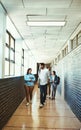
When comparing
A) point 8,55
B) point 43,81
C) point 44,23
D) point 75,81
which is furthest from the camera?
point 8,55

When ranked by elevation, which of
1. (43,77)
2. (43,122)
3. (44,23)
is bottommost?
(43,122)

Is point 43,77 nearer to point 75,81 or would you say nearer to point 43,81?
point 43,81

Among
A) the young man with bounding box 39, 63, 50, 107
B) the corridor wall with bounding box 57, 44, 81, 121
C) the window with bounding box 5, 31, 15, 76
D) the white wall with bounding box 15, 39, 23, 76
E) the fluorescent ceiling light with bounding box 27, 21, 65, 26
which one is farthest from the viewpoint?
the white wall with bounding box 15, 39, 23, 76

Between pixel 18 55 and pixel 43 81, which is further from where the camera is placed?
pixel 18 55

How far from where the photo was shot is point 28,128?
4.70 m

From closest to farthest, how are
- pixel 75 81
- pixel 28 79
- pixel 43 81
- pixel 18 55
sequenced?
pixel 75 81 < pixel 43 81 < pixel 28 79 < pixel 18 55

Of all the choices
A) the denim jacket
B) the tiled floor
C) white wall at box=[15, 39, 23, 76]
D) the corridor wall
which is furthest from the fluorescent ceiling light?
white wall at box=[15, 39, 23, 76]

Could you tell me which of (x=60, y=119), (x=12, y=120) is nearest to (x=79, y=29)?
(x=60, y=119)

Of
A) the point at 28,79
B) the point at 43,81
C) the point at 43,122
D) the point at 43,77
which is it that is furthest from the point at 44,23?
the point at 43,122

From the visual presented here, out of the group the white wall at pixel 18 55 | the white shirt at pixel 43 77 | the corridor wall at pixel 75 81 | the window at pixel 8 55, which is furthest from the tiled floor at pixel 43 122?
the white wall at pixel 18 55

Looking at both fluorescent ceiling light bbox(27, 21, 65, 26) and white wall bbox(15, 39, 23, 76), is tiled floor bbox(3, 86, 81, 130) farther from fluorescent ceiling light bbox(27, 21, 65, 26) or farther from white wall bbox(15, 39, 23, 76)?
white wall bbox(15, 39, 23, 76)

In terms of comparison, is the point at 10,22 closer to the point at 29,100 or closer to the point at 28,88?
the point at 28,88

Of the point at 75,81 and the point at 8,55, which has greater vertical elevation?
the point at 8,55

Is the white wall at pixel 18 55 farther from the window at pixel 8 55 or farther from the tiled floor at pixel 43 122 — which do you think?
the tiled floor at pixel 43 122
